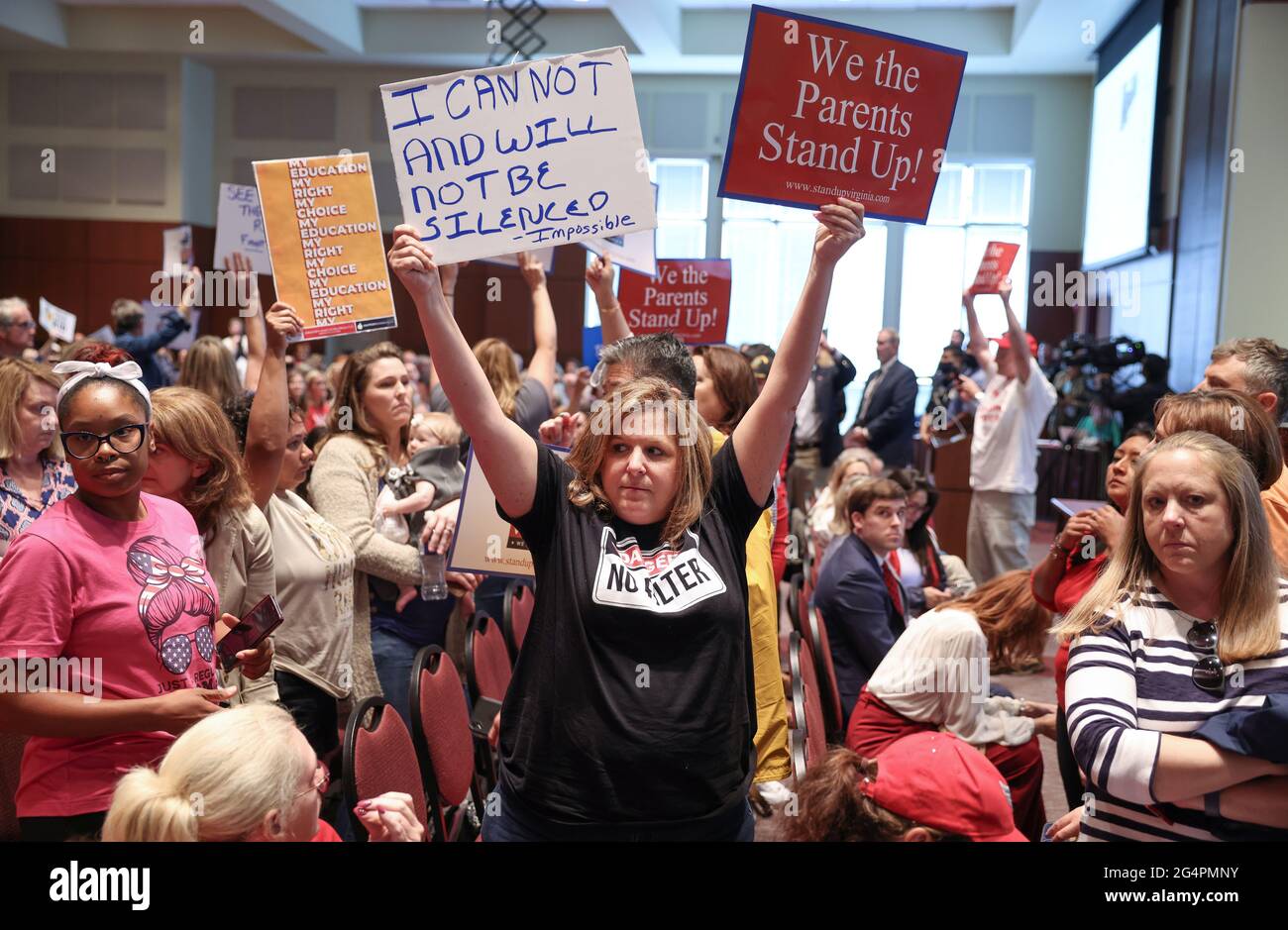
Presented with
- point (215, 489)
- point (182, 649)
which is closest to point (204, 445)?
point (215, 489)

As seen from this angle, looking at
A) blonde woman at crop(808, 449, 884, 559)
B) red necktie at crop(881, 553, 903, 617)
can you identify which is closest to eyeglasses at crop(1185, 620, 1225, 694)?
red necktie at crop(881, 553, 903, 617)

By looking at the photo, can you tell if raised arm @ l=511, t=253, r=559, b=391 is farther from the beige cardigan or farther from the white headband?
the white headband

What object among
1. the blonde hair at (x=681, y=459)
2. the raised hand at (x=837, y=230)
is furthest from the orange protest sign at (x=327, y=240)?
the raised hand at (x=837, y=230)

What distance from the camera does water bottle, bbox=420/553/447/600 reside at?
3.37 meters

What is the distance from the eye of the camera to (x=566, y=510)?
197 cm

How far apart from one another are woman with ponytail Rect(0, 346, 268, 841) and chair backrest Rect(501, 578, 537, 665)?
5.07 ft

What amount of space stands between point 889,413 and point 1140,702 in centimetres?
710

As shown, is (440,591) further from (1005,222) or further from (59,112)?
(59,112)

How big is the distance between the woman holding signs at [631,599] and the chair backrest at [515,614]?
1.59m

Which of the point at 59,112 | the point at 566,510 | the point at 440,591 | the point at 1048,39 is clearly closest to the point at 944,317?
the point at 1048,39

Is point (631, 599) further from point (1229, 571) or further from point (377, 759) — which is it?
point (1229, 571)

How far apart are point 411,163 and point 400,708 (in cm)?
164

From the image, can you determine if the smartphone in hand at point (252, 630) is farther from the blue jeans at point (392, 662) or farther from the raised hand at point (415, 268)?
the blue jeans at point (392, 662)
